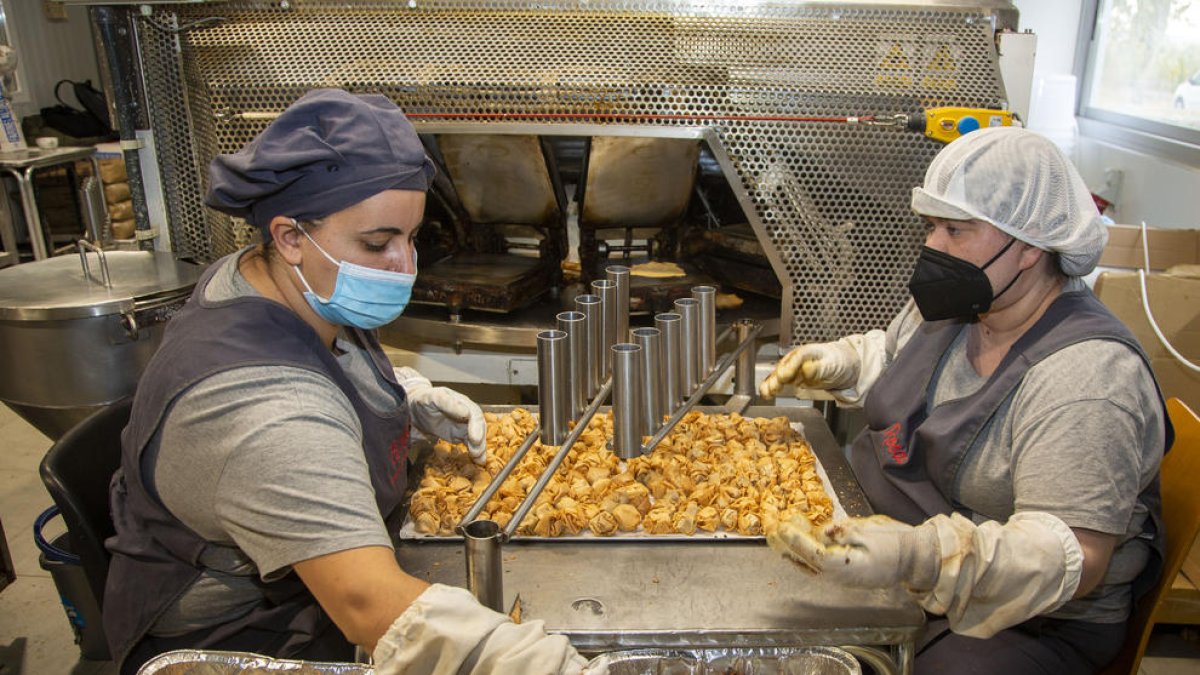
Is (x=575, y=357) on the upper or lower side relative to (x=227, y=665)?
upper

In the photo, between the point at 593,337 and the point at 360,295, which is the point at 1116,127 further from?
the point at 360,295

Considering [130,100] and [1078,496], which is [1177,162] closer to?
[1078,496]

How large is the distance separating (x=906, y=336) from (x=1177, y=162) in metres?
2.67

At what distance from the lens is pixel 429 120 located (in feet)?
7.08

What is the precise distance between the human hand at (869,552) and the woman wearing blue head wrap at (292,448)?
40 cm

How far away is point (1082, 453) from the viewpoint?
4.39 feet

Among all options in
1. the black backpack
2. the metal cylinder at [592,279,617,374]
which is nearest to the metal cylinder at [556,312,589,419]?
the metal cylinder at [592,279,617,374]

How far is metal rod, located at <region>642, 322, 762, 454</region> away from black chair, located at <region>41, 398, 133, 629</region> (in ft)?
3.42

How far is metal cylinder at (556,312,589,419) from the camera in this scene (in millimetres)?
1651

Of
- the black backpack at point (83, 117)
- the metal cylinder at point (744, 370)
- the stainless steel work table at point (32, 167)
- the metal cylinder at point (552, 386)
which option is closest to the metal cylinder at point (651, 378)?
the metal cylinder at point (552, 386)

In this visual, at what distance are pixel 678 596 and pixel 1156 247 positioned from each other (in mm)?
2458

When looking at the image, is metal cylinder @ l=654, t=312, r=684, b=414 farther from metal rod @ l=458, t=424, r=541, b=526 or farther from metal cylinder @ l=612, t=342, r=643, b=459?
metal rod @ l=458, t=424, r=541, b=526

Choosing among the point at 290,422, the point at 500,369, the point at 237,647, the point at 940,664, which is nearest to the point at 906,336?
the point at 940,664

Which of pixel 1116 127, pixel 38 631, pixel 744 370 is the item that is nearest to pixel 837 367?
pixel 744 370
